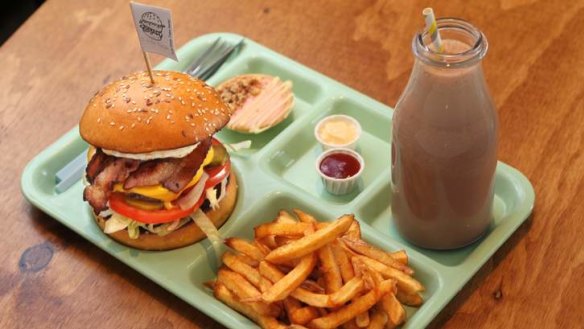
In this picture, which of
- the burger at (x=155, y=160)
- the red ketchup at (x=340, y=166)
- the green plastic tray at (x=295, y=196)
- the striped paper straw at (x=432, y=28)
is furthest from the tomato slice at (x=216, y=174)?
the striped paper straw at (x=432, y=28)

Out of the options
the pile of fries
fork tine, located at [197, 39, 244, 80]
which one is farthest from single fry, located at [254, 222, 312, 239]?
fork tine, located at [197, 39, 244, 80]

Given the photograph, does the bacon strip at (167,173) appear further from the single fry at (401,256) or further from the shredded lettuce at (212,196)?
the single fry at (401,256)

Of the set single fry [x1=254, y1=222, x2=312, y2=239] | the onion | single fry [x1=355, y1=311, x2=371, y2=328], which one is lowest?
single fry [x1=355, y1=311, x2=371, y2=328]

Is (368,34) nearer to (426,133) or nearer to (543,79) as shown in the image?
(543,79)

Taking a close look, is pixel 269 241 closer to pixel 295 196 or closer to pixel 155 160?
pixel 295 196

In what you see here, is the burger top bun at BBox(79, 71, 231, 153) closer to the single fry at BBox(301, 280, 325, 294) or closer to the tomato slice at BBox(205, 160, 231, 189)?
the tomato slice at BBox(205, 160, 231, 189)

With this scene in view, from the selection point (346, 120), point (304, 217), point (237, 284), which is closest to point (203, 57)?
point (346, 120)
